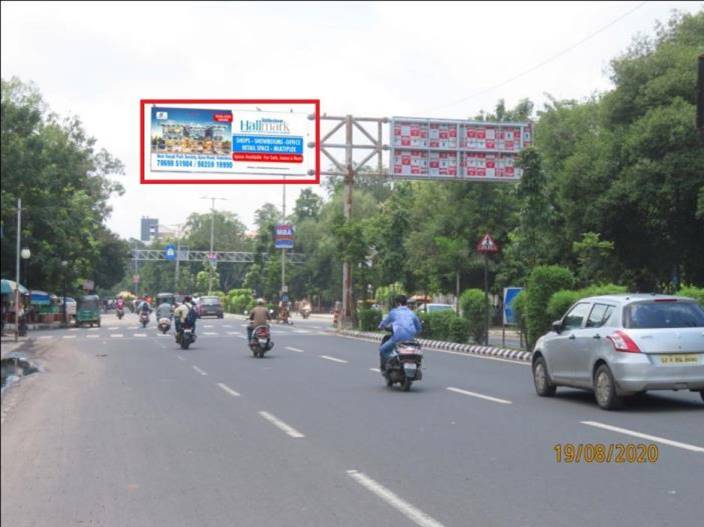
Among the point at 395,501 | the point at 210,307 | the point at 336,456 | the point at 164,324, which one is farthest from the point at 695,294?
the point at 210,307

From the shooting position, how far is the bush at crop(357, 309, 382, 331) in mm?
42125

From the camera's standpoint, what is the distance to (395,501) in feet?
23.9

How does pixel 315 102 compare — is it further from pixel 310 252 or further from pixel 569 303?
pixel 310 252

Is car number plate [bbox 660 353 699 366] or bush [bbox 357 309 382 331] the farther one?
bush [bbox 357 309 382 331]

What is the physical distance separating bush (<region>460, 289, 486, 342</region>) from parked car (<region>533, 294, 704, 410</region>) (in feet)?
55.3

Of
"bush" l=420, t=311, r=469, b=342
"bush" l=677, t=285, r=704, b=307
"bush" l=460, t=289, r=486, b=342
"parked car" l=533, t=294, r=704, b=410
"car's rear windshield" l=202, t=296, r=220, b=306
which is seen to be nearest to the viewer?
"parked car" l=533, t=294, r=704, b=410

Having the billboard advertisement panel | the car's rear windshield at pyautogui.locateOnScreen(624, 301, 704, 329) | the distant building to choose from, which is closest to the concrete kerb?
the car's rear windshield at pyautogui.locateOnScreen(624, 301, 704, 329)

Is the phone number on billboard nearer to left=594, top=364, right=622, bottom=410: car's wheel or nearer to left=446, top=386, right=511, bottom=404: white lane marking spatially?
left=446, top=386, right=511, bottom=404: white lane marking

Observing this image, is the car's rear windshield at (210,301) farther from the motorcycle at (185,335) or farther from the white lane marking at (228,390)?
the white lane marking at (228,390)

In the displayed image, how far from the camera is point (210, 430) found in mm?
11461

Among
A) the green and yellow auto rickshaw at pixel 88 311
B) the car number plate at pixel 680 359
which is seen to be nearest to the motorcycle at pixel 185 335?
the car number plate at pixel 680 359

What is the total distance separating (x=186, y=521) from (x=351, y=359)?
18.5 metres
